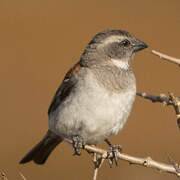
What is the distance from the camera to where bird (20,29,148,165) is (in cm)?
458

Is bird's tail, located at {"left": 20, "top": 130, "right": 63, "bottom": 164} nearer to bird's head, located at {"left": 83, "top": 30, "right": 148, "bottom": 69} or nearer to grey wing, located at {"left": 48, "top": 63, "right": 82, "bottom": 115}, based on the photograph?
grey wing, located at {"left": 48, "top": 63, "right": 82, "bottom": 115}

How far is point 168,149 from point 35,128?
2.72 metres

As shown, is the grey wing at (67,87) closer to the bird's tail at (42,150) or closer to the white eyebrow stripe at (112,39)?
the white eyebrow stripe at (112,39)

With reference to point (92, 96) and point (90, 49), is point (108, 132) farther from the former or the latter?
point (90, 49)

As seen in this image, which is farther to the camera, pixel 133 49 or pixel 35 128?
pixel 35 128

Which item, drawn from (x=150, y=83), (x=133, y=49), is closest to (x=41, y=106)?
(x=150, y=83)

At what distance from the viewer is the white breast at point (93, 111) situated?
14.9 feet

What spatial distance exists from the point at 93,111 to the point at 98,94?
0.15m

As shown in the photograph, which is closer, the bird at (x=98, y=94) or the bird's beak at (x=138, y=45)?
the bird at (x=98, y=94)

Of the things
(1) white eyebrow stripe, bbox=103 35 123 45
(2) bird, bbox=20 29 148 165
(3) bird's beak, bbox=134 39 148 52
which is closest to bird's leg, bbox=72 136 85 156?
(2) bird, bbox=20 29 148 165

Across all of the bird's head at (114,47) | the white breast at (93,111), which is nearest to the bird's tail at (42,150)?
the white breast at (93,111)

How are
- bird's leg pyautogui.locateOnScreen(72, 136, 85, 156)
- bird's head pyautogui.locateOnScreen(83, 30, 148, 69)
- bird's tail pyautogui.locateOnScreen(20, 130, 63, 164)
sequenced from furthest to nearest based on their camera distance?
bird's tail pyautogui.locateOnScreen(20, 130, 63, 164)
bird's head pyautogui.locateOnScreen(83, 30, 148, 69)
bird's leg pyautogui.locateOnScreen(72, 136, 85, 156)

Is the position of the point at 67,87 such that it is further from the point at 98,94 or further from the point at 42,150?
the point at 42,150

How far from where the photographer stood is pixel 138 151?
9.95 m
